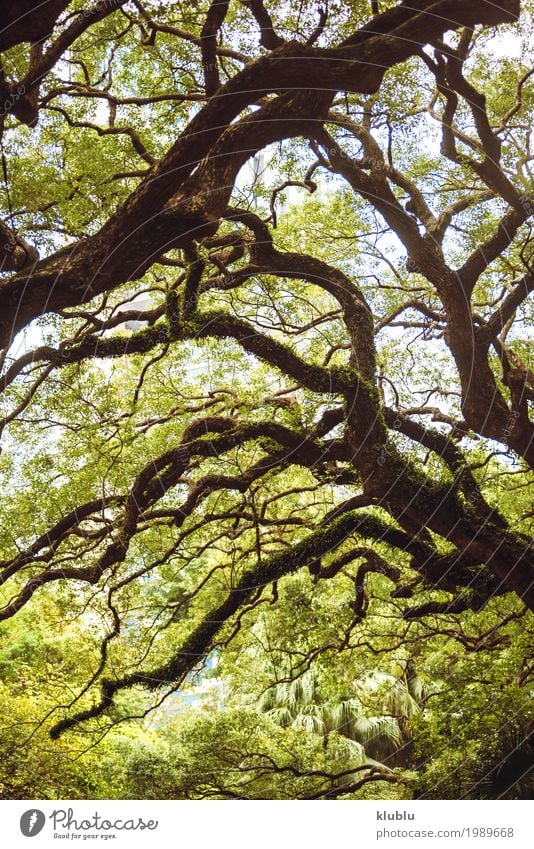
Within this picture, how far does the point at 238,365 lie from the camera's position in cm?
626

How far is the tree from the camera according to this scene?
3.51 metres

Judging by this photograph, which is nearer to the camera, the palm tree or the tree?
the tree

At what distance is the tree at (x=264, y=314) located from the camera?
351 cm

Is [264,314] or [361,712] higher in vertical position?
[264,314]

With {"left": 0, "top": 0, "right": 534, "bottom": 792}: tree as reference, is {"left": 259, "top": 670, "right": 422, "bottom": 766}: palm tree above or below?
below

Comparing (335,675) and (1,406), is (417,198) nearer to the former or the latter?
(1,406)

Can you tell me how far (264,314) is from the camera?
20.0 feet

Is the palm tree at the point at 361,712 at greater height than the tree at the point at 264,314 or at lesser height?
lesser

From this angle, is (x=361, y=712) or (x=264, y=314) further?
(x=361, y=712)

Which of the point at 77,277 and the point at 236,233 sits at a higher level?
the point at 236,233

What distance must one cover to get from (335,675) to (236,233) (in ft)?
11.4
